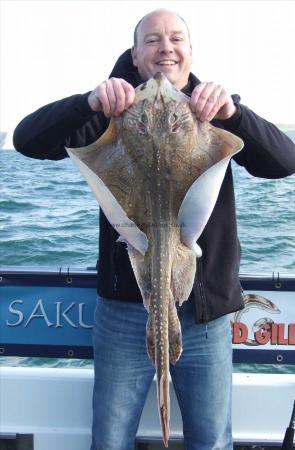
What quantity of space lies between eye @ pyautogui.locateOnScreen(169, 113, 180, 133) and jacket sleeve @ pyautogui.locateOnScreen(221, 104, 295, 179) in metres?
0.31

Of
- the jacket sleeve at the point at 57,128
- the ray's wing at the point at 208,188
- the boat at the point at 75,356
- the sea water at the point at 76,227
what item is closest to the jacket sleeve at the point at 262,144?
the ray's wing at the point at 208,188

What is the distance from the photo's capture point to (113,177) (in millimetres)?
2004

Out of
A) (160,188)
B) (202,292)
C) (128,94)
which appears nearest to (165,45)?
(128,94)

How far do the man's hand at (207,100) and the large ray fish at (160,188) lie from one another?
0.03 m

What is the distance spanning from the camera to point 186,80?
242cm

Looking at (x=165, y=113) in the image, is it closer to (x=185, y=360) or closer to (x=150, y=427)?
(x=185, y=360)

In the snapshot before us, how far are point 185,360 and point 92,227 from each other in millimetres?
8149

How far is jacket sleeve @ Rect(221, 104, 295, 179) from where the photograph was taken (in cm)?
218

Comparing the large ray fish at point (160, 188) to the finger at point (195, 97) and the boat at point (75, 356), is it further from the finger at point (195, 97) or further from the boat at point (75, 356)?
the boat at point (75, 356)

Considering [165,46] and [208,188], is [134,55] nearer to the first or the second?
[165,46]

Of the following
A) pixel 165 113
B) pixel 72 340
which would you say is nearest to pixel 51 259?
pixel 72 340

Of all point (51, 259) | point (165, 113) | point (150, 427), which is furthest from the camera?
point (51, 259)

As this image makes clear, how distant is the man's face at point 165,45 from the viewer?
2256mm

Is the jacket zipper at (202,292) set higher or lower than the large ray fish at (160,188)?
lower
